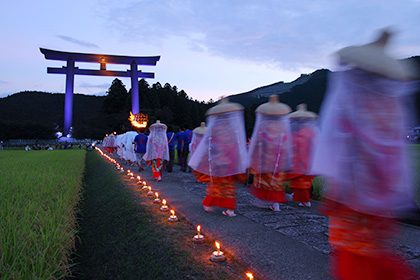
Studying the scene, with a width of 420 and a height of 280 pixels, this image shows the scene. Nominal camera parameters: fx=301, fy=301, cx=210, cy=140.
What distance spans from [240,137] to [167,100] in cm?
5386

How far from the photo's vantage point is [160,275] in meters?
2.54

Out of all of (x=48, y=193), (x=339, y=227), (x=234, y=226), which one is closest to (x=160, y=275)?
(x=234, y=226)

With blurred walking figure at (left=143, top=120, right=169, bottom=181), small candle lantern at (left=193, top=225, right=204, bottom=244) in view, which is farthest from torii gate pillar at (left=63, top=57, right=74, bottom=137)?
small candle lantern at (left=193, top=225, right=204, bottom=244)

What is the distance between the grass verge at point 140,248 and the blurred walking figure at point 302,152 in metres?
2.03

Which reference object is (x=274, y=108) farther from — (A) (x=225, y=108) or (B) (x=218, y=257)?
(B) (x=218, y=257)

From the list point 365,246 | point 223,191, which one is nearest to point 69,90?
point 223,191

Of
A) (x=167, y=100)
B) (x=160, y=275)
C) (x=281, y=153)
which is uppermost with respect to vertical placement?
(x=167, y=100)

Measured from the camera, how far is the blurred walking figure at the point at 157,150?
827 centimetres

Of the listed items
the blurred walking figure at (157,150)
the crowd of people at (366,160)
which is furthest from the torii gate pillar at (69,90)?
the crowd of people at (366,160)

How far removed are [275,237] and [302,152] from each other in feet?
7.12

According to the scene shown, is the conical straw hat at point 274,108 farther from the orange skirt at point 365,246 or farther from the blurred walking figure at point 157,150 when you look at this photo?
the blurred walking figure at point 157,150

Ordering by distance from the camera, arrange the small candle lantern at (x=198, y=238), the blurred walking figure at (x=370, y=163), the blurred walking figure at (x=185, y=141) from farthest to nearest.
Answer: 1. the blurred walking figure at (x=185, y=141)
2. the small candle lantern at (x=198, y=238)
3. the blurred walking figure at (x=370, y=163)

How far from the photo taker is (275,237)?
3.11m

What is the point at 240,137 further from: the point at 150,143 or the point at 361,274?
the point at 150,143
